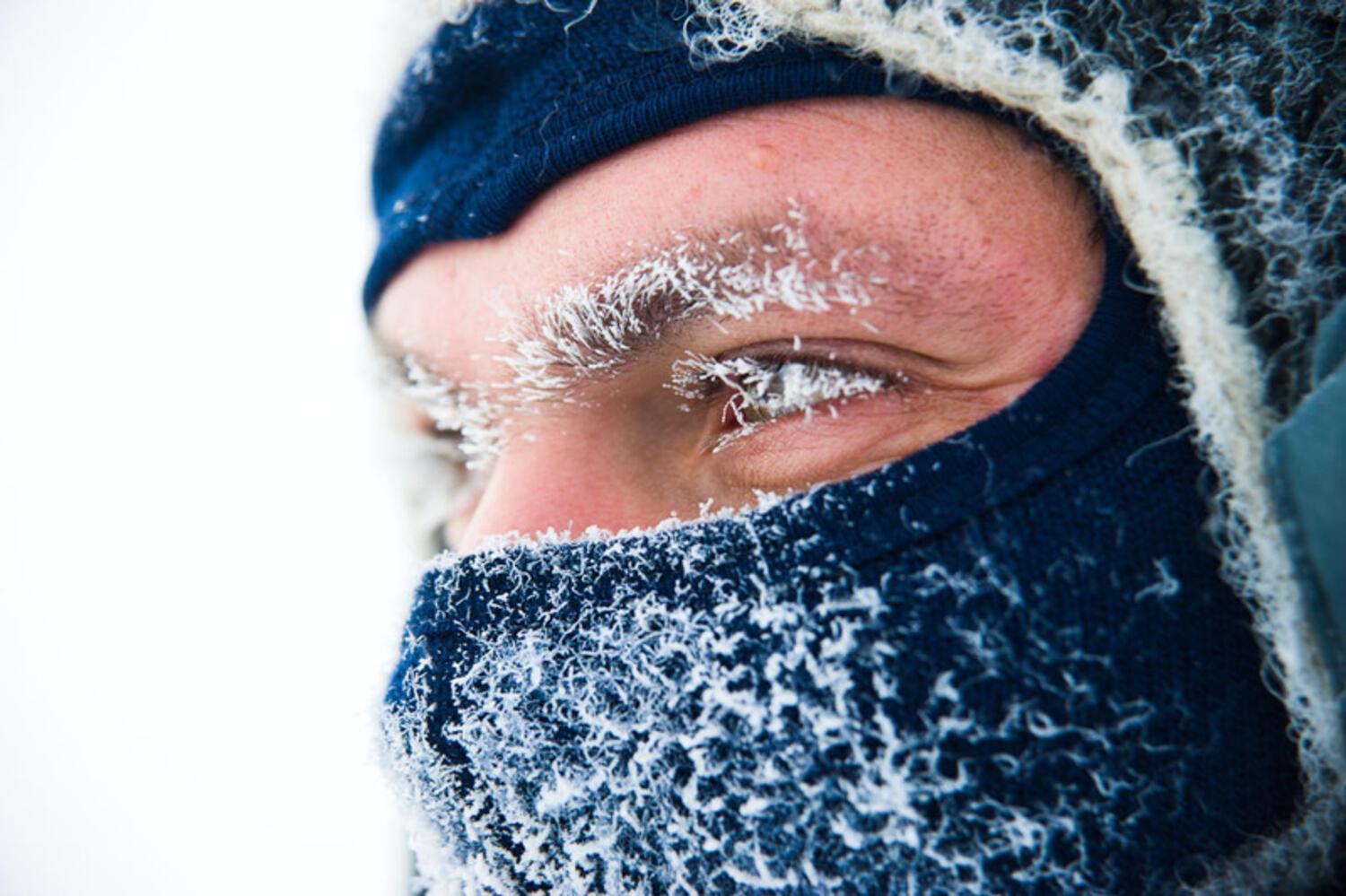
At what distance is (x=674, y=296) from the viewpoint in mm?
912

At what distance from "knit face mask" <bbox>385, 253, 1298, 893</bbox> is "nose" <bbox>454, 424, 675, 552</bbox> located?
6.6 inches

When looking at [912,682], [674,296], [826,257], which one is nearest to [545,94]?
[674,296]

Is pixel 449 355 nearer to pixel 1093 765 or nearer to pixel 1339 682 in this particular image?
pixel 1093 765

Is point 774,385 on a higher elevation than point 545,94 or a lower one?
lower

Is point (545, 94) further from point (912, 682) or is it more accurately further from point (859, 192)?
point (912, 682)

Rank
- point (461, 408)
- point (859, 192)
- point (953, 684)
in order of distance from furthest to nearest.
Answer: point (461, 408) < point (859, 192) < point (953, 684)

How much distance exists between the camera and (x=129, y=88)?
5.25m

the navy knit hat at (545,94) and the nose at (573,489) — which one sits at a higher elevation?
the navy knit hat at (545,94)

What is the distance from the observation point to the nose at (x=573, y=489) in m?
1.01

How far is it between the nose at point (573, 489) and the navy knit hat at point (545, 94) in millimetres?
300

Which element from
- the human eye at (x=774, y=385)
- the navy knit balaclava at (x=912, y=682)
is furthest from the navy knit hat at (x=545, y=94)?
the human eye at (x=774, y=385)

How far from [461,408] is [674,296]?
1.59ft

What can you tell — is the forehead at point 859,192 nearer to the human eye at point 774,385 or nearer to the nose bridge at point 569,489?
the human eye at point 774,385

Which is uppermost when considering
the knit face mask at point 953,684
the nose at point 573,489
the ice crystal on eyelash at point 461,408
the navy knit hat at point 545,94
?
the navy knit hat at point 545,94
